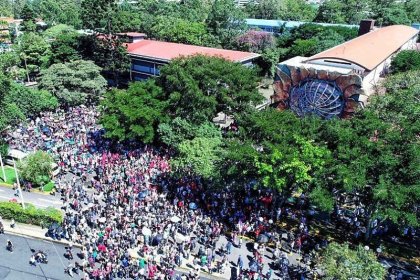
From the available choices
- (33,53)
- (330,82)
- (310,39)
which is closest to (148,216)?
(330,82)

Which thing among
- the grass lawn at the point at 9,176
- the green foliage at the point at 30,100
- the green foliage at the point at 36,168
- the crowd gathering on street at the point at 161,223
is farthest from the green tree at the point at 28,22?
the green foliage at the point at 36,168

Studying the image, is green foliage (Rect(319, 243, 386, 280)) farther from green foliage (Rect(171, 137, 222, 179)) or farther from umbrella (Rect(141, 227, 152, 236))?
green foliage (Rect(171, 137, 222, 179))

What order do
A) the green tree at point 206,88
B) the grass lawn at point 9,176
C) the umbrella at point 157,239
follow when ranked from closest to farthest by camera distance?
the umbrella at point 157,239
the grass lawn at point 9,176
the green tree at point 206,88

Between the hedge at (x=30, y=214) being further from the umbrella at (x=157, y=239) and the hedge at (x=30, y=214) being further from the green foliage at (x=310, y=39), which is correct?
the green foliage at (x=310, y=39)

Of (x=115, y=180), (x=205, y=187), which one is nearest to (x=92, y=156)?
(x=115, y=180)

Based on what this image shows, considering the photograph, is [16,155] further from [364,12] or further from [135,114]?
[364,12]

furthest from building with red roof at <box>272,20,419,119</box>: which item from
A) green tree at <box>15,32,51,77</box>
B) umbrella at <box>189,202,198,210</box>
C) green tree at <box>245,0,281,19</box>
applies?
green tree at <box>245,0,281,19</box>
